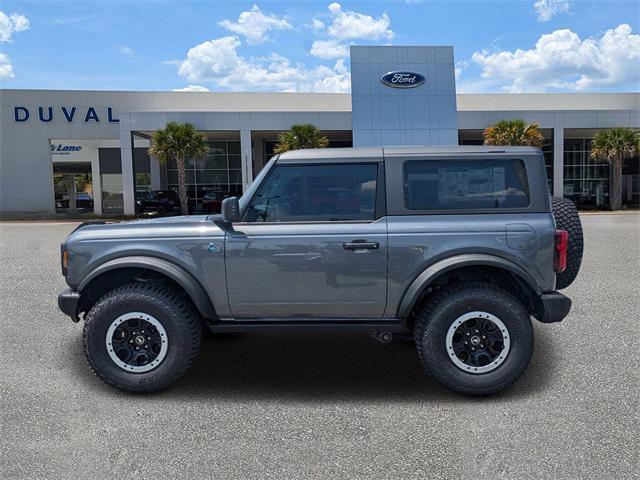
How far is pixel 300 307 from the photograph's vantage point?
3879 millimetres

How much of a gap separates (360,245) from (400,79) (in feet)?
82.8

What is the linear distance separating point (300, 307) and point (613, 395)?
250 cm

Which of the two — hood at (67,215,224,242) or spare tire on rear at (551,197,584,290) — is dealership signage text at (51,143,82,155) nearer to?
hood at (67,215,224,242)

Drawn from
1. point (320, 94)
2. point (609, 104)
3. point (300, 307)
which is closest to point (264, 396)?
point (300, 307)

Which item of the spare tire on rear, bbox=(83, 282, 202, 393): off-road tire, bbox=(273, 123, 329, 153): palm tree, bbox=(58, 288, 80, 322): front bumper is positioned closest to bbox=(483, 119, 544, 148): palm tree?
bbox=(273, 123, 329, 153): palm tree

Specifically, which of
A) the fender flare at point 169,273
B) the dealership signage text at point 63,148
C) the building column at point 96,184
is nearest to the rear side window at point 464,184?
the fender flare at point 169,273

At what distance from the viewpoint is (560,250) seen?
3.81m

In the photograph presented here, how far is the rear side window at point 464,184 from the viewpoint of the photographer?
3914 mm

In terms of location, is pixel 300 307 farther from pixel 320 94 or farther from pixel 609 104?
pixel 609 104

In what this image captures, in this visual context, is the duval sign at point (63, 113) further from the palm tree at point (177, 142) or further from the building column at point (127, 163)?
the palm tree at point (177, 142)

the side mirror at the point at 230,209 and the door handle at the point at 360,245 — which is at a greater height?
the side mirror at the point at 230,209

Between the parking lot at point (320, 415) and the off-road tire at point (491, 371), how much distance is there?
15cm

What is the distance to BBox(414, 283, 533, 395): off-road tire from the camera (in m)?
3.75

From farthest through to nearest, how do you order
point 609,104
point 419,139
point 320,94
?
point 609,104, point 320,94, point 419,139
